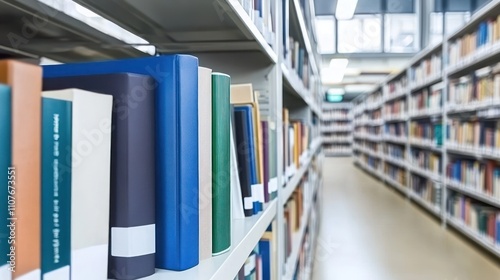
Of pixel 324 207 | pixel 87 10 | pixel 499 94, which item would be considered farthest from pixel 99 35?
pixel 324 207

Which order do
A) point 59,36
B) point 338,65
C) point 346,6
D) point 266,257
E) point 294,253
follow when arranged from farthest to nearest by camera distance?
point 338,65 → point 346,6 → point 294,253 → point 266,257 → point 59,36

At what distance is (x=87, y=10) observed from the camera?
2.96 ft

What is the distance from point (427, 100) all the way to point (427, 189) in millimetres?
1235

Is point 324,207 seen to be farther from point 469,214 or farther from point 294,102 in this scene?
point 294,102

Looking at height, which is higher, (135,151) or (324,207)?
(135,151)

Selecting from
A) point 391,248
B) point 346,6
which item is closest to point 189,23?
point 391,248

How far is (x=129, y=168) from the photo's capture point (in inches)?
19.8

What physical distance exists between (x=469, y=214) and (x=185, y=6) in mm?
3979

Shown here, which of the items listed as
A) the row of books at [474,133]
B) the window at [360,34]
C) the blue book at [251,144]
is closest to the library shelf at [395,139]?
the row of books at [474,133]

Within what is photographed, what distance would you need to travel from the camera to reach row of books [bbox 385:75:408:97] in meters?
7.15

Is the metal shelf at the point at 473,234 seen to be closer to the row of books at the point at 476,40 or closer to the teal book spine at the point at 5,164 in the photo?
the row of books at the point at 476,40

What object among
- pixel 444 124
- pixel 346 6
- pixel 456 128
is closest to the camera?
pixel 456 128

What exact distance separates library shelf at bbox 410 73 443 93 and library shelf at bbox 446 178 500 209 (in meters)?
1.30

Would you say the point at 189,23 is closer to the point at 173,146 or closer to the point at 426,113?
the point at 173,146
